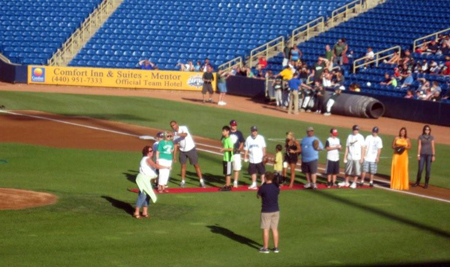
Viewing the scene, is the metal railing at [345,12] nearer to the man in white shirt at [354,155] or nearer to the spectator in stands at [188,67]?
the spectator in stands at [188,67]

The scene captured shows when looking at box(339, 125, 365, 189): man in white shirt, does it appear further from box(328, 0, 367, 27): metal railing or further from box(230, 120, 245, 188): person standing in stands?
box(328, 0, 367, 27): metal railing

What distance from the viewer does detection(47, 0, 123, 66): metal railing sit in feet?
178

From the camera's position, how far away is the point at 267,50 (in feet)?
171

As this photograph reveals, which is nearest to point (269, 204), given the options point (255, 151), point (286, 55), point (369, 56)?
point (255, 151)

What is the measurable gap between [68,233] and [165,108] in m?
24.8

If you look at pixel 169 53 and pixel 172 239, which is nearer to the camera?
pixel 172 239

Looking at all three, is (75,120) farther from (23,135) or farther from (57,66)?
(57,66)

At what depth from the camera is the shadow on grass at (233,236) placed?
19297 mm

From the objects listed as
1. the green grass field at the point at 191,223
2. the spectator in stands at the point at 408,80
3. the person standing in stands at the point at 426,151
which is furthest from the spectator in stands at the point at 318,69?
the person standing in stands at the point at 426,151

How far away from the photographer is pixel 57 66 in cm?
5238

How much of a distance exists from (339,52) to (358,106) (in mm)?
6473

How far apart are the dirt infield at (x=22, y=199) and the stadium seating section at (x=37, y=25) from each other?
30943mm

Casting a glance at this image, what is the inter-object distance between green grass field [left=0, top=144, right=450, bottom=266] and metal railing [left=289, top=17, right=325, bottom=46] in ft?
87.8

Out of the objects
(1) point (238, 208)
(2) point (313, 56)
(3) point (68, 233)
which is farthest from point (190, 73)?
(3) point (68, 233)
